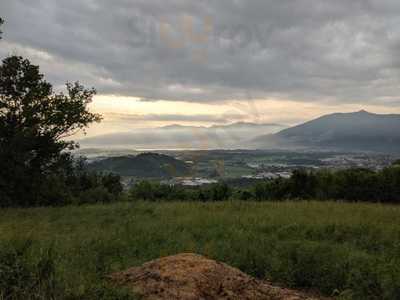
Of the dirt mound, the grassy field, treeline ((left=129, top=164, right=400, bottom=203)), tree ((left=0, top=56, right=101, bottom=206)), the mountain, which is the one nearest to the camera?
the dirt mound

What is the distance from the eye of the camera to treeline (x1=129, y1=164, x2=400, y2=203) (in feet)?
96.3

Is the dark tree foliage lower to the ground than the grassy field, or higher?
lower

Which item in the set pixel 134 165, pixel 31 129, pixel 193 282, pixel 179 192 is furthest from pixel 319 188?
pixel 134 165

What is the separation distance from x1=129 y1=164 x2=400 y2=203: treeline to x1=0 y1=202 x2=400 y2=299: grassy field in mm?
15427

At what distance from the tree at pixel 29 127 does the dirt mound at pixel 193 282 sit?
1733cm

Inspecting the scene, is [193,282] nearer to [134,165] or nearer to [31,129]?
[31,129]

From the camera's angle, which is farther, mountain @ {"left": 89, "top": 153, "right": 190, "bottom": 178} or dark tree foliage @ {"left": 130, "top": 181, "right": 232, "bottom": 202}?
mountain @ {"left": 89, "top": 153, "right": 190, "bottom": 178}

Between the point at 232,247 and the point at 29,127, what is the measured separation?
56.9 ft

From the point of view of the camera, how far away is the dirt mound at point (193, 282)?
4.98 m

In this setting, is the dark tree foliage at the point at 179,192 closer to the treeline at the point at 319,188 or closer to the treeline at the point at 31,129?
the treeline at the point at 319,188

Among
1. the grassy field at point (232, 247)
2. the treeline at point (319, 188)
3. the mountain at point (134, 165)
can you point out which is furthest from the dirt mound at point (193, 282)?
the mountain at point (134, 165)

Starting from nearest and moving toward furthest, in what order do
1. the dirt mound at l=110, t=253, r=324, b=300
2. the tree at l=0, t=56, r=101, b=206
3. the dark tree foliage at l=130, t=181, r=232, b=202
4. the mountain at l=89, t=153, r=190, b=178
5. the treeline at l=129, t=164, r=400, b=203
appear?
the dirt mound at l=110, t=253, r=324, b=300
the tree at l=0, t=56, r=101, b=206
the dark tree foliage at l=130, t=181, r=232, b=202
the treeline at l=129, t=164, r=400, b=203
the mountain at l=89, t=153, r=190, b=178

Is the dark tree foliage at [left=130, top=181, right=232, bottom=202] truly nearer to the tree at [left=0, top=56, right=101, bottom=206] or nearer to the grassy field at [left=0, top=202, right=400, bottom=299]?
the tree at [left=0, top=56, right=101, bottom=206]

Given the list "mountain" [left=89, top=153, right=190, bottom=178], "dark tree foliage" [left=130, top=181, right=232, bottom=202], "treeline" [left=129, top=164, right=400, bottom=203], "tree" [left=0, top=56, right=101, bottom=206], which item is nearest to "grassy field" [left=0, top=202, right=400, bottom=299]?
"tree" [left=0, top=56, right=101, bottom=206]
